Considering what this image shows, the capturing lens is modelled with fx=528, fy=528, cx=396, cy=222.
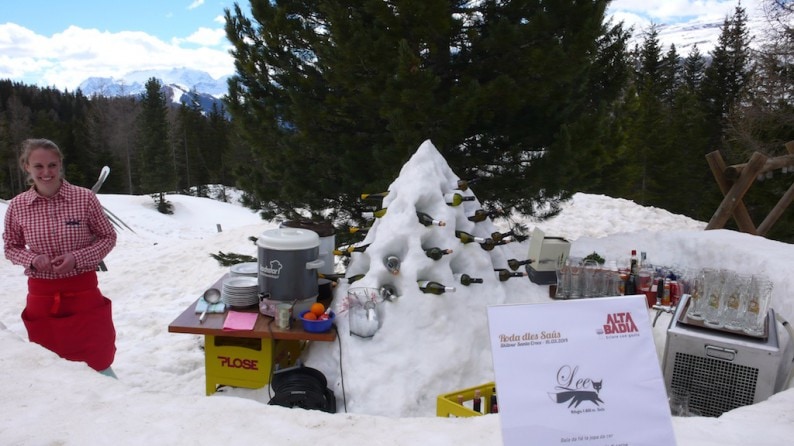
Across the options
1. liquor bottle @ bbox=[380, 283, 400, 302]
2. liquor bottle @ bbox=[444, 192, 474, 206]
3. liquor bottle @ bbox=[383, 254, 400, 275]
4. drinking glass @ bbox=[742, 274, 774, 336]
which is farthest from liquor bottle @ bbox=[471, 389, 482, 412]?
drinking glass @ bbox=[742, 274, 774, 336]

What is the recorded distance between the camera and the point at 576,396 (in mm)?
1754

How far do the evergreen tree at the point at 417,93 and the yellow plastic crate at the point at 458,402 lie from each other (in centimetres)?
281

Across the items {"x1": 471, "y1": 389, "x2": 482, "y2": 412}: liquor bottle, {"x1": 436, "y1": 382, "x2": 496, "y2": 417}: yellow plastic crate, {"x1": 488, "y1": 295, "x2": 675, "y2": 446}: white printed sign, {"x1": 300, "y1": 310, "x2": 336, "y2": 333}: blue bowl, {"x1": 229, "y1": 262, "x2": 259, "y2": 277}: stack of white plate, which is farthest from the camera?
{"x1": 229, "y1": 262, "x2": 259, "y2": 277}: stack of white plate

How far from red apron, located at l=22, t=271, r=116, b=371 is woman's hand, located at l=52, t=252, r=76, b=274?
152mm

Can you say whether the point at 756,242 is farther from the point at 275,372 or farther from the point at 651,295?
the point at 275,372

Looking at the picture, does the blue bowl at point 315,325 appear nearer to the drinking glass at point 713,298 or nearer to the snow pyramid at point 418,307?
the snow pyramid at point 418,307

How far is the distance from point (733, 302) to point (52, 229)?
4.43m

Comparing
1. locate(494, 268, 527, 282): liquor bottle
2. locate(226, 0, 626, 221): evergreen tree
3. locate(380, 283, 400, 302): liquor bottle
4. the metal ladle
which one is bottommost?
the metal ladle

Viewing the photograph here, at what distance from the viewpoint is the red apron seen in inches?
132

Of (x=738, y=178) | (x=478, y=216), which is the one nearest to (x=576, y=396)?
(x=478, y=216)

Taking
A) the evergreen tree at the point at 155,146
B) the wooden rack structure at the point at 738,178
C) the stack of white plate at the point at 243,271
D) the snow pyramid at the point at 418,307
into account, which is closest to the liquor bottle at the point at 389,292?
the snow pyramid at the point at 418,307

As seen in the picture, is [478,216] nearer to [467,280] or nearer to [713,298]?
[467,280]

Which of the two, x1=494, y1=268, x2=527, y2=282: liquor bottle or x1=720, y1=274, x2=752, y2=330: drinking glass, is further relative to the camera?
x1=494, y1=268, x2=527, y2=282: liquor bottle

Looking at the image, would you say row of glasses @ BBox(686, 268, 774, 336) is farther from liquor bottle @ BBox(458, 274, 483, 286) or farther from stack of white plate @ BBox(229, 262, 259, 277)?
stack of white plate @ BBox(229, 262, 259, 277)
